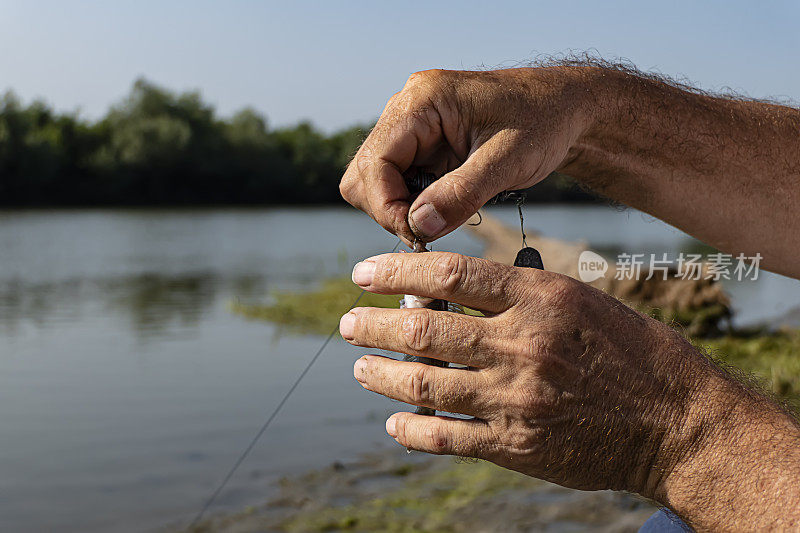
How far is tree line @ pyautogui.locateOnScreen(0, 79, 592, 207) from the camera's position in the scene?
50.8 metres

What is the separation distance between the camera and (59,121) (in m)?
59.7

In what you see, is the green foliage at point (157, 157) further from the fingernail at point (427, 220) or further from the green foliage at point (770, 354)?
the fingernail at point (427, 220)

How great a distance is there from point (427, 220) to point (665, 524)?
1115 mm

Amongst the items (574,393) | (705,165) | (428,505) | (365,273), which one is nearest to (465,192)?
(365,273)

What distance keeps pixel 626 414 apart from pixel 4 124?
58.9 metres

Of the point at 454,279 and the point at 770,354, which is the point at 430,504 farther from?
the point at 770,354

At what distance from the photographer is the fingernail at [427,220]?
1.76 m

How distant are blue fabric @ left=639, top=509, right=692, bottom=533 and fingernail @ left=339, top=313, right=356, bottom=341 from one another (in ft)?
3.23

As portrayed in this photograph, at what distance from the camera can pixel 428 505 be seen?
3.93 meters

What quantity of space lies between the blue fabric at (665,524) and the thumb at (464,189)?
0.99m

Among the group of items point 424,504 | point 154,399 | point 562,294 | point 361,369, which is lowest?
point 154,399

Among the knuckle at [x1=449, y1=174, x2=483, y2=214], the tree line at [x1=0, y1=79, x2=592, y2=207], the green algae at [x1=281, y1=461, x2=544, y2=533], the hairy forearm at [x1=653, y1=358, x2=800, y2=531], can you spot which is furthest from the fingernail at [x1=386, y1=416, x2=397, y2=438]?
the tree line at [x1=0, y1=79, x2=592, y2=207]

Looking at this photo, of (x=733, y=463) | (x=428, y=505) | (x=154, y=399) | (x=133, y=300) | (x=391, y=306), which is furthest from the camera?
(x=133, y=300)

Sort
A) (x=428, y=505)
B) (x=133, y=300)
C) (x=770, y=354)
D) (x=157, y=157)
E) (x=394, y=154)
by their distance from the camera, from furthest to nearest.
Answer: (x=157, y=157)
(x=133, y=300)
(x=770, y=354)
(x=428, y=505)
(x=394, y=154)
